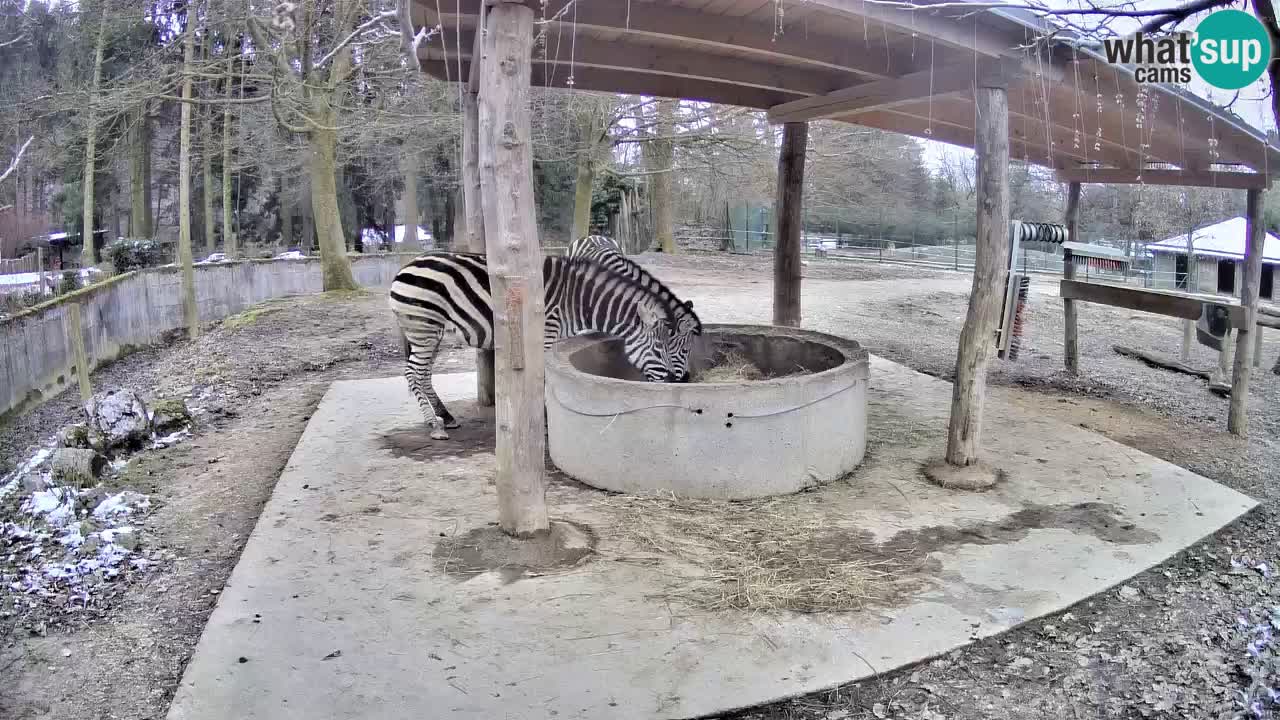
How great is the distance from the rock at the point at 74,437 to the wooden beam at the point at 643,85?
3945mm

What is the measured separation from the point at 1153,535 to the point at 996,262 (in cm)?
200

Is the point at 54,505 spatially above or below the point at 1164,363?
below

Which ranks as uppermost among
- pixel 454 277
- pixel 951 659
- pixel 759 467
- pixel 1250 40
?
pixel 1250 40

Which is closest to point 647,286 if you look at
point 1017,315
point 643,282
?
point 643,282

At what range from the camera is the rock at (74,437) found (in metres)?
6.41

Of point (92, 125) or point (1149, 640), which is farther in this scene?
point (92, 125)

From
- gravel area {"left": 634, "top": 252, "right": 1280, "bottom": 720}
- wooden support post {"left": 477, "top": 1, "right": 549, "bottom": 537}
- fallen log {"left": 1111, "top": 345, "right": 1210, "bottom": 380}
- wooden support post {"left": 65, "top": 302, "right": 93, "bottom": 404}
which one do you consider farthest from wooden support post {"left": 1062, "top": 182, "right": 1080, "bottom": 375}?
wooden support post {"left": 65, "top": 302, "right": 93, "bottom": 404}

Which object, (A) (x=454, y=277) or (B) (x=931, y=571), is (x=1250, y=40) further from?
(A) (x=454, y=277)

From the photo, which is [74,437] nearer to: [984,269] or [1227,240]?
[984,269]

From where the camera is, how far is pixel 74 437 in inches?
254

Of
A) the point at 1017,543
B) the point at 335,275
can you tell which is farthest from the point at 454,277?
the point at 335,275

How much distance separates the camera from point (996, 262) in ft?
18.9

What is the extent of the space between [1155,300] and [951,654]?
6.51 meters

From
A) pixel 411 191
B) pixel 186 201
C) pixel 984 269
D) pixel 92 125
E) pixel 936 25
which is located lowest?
pixel 984 269
